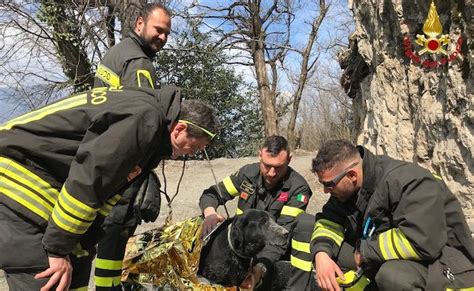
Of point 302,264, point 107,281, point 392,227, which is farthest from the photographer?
point 302,264

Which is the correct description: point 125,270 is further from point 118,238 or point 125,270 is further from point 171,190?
point 171,190

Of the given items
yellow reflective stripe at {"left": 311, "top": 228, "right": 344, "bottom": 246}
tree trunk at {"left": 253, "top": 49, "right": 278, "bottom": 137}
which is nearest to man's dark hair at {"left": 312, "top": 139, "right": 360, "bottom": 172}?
yellow reflective stripe at {"left": 311, "top": 228, "right": 344, "bottom": 246}

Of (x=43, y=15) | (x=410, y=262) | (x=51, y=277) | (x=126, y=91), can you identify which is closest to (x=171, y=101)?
(x=126, y=91)

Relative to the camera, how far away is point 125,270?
Answer: 3.44 m

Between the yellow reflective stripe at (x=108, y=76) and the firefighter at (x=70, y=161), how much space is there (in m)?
1.18

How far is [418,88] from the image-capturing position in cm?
595

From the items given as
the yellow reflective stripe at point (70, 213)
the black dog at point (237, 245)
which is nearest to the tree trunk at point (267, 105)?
the black dog at point (237, 245)

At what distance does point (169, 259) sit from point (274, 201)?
1.06 meters

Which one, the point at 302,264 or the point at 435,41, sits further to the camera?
the point at 435,41

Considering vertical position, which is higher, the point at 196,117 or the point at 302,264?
the point at 196,117

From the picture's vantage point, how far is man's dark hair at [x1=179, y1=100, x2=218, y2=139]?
2227 millimetres

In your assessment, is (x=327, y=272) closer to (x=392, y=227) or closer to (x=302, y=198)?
(x=392, y=227)

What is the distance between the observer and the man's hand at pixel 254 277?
3.29 m

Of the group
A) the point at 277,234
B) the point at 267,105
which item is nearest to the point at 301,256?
the point at 277,234
